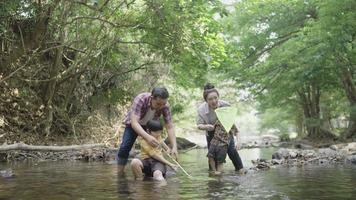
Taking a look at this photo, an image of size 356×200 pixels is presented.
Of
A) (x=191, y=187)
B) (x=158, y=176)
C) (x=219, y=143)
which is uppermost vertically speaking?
(x=219, y=143)

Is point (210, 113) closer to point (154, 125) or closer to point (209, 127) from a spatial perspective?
point (209, 127)

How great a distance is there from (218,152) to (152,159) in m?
1.45

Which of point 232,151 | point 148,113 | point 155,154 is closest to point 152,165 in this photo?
point 155,154

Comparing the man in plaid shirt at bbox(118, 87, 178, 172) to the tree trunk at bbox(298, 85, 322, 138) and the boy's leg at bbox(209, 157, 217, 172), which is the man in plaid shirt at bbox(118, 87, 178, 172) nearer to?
the boy's leg at bbox(209, 157, 217, 172)

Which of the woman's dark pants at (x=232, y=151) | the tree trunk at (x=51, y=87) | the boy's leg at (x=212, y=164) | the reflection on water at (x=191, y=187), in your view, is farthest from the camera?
the tree trunk at (x=51, y=87)

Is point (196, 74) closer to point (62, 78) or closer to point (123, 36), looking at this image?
point (123, 36)

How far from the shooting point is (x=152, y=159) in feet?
22.0

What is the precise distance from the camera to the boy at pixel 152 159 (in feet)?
21.6

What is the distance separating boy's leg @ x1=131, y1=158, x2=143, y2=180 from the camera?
21.5 feet

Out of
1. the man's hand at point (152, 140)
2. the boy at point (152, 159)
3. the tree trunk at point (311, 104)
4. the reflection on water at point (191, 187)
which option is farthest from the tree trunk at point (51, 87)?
the tree trunk at point (311, 104)

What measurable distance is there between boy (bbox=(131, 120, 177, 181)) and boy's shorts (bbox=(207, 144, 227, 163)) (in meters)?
1.27

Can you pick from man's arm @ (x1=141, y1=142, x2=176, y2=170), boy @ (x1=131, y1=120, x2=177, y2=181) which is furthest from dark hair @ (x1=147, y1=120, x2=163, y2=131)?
man's arm @ (x1=141, y1=142, x2=176, y2=170)

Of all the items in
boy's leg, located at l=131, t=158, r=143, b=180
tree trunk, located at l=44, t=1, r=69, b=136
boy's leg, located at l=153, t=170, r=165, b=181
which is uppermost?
tree trunk, located at l=44, t=1, r=69, b=136

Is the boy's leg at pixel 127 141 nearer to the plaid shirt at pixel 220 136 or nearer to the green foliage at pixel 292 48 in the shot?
the plaid shirt at pixel 220 136
